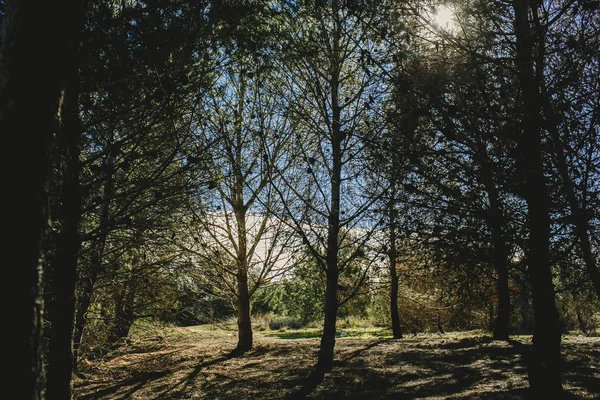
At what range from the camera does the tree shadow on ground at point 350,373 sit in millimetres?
5660

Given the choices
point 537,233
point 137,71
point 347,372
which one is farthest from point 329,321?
point 137,71

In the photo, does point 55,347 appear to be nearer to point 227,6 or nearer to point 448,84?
point 227,6

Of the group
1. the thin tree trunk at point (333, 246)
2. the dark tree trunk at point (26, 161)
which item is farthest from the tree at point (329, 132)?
the dark tree trunk at point (26, 161)

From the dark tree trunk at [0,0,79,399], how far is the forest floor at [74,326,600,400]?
Result: 4.98 m

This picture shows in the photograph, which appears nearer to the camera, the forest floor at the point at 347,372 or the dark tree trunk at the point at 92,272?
the dark tree trunk at the point at 92,272

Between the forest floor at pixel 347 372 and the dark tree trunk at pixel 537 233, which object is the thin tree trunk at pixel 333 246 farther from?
the dark tree trunk at pixel 537 233

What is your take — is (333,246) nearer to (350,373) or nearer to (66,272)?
(350,373)

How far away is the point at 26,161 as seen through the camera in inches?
72.9

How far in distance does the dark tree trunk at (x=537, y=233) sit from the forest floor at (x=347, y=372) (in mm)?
530

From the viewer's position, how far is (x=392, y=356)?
8.41 m

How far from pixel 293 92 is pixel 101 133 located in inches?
150

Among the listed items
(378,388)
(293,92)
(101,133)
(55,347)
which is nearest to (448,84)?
(293,92)

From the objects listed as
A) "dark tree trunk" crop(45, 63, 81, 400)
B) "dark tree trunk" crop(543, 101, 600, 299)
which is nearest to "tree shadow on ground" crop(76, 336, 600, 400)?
"dark tree trunk" crop(543, 101, 600, 299)

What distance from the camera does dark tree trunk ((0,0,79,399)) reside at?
1.75 meters
